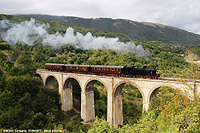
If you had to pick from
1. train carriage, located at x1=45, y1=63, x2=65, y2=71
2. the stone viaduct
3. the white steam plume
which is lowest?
the stone viaduct

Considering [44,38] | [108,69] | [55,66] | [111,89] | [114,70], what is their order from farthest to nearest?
1. [44,38]
2. [55,66]
3. [108,69]
4. [114,70]
5. [111,89]

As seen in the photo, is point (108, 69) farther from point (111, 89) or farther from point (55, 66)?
point (55, 66)

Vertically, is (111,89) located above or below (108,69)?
below

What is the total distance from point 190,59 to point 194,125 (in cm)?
550

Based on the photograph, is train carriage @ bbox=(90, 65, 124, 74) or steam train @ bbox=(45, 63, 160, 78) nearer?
steam train @ bbox=(45, 63, 160, 78)

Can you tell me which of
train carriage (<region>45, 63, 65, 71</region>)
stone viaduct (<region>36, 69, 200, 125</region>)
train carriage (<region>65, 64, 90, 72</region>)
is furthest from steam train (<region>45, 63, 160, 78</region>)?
stone viaduct (<region>36, 69, 200, 125</region>)

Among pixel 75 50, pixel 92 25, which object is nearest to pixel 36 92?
pixel 75 50

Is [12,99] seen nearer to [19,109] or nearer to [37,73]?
[19,109]

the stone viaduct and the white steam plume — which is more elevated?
the white steam plume

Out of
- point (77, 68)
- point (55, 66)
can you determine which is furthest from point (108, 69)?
point (55, 66)

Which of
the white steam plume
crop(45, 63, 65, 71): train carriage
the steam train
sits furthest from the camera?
the white steam plume

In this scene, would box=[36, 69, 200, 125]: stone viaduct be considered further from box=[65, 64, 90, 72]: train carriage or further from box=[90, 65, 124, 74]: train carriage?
box=[65, 64, 90, 72]: train carriage

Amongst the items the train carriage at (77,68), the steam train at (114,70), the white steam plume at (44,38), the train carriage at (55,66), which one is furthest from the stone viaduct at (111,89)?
the white steam plume at (44,38)

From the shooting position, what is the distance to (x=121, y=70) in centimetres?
2206
